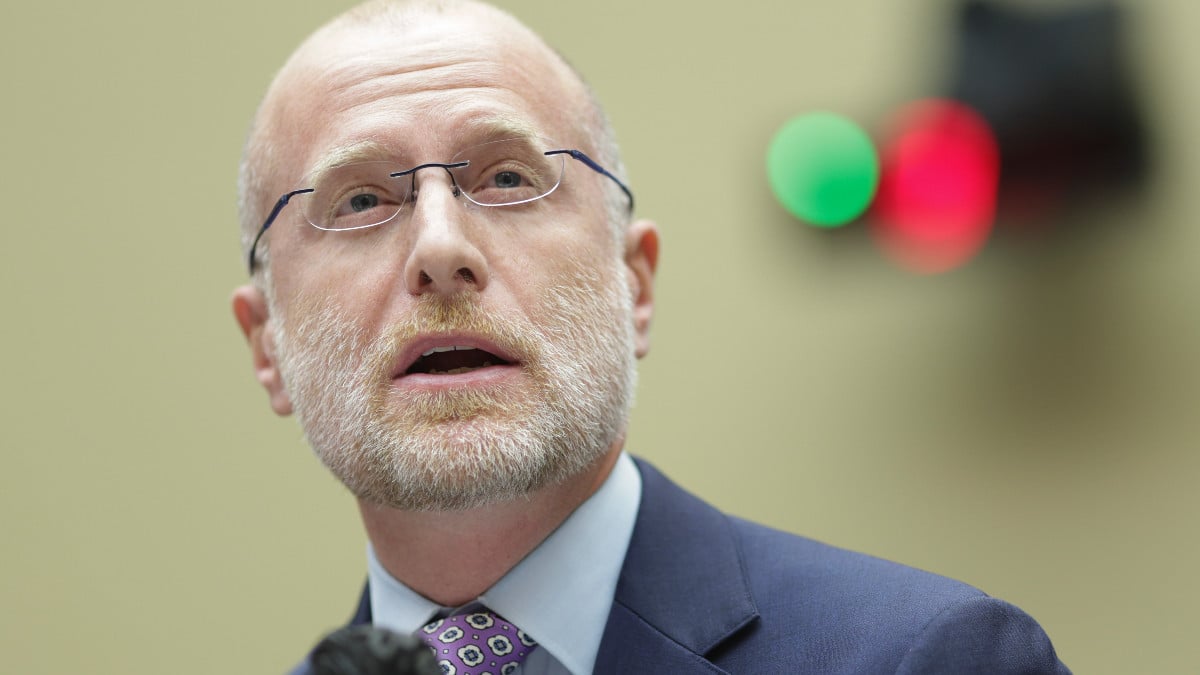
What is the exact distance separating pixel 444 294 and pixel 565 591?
0.47 m

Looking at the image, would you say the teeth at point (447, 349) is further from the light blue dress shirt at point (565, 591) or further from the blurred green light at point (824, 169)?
the blurred green light at point (824, 169)

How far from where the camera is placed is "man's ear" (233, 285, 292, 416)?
7.22 feet

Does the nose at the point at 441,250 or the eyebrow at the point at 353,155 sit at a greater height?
the eyebrow at the point at 353,155

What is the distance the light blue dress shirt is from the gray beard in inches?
4.3

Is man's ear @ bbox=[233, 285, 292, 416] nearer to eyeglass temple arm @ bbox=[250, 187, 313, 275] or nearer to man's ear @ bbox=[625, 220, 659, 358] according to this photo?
eyeglass temple arm @ bbox=[250, 187, 313, 275]

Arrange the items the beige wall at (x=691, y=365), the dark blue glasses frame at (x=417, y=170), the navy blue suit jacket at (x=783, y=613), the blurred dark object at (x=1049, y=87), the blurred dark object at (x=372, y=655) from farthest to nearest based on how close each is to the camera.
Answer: the beige wall at (x=691, y=365)
the blurred dark object at (x=1049, y=87)
the dark blue glasses frame at (x=417, y=170)
the navy blue suit jacket at (x=783, y=613)
the blurred dark object at (x=372, y=655)

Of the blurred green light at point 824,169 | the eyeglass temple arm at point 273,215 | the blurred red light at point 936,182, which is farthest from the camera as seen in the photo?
the blurred green light at point 824,169

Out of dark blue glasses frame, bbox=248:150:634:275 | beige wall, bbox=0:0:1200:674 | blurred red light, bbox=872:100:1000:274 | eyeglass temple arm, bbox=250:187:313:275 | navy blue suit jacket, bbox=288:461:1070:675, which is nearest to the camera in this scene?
navy blue suit jacket, bbox=288:461:1070:675

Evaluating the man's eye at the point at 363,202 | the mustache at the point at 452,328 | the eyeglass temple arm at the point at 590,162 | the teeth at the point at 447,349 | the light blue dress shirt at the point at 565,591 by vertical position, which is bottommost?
the light blue dress shirt at the point at 565,591

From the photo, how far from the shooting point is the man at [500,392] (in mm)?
1805

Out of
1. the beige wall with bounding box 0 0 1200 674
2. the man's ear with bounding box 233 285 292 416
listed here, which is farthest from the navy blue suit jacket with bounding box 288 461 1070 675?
the beige wall with bounding box 0 0 1200 674

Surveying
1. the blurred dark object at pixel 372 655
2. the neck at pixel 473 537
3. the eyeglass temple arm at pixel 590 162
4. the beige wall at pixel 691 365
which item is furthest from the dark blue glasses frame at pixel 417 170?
the beige wall at pixel 691 365

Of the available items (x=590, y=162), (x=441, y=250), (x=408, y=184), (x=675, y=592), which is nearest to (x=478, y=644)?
(x=675, y=592)

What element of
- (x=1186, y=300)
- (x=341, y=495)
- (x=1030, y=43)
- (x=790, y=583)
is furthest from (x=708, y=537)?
(x=1186, y=300)
